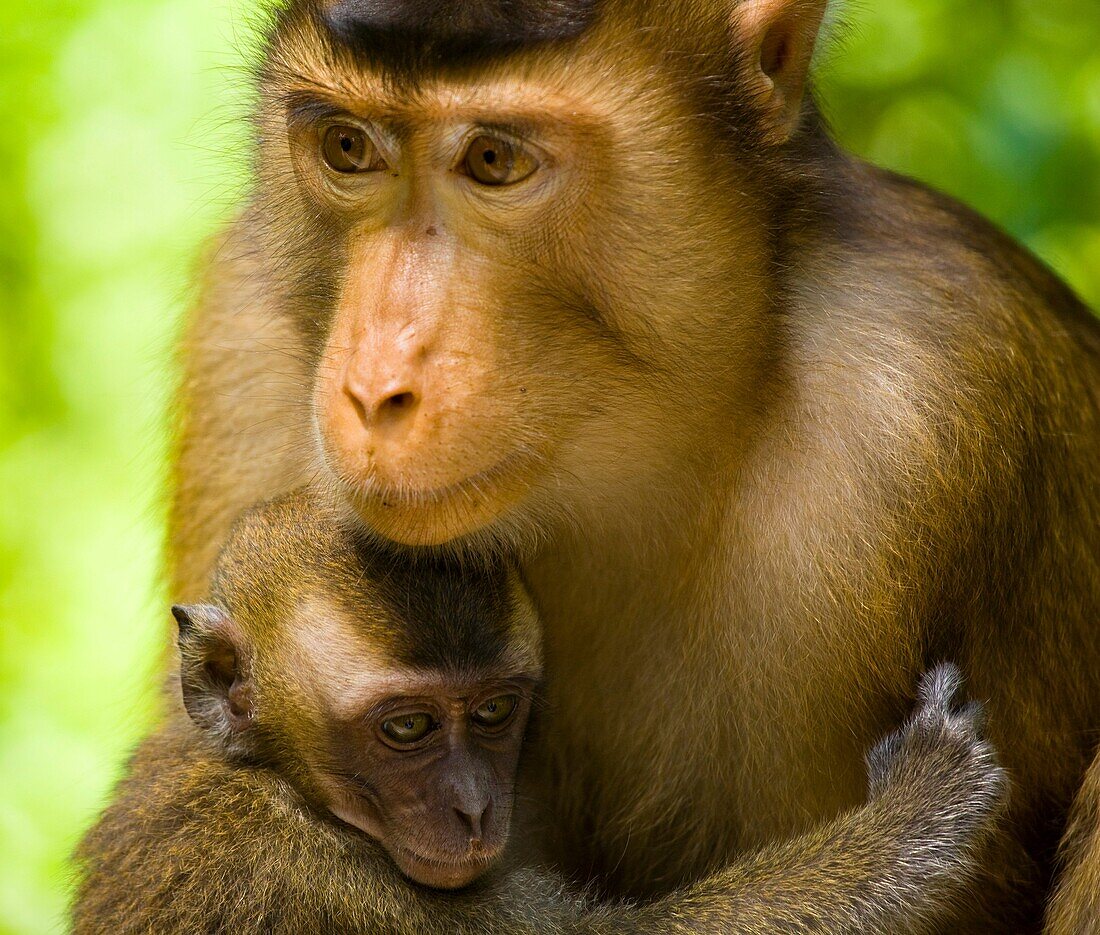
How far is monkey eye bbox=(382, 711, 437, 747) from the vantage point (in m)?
3.69

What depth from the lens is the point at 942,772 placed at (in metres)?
3.73

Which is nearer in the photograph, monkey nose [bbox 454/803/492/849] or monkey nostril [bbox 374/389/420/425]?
monkey nostril [bbox 374/389/420/425]

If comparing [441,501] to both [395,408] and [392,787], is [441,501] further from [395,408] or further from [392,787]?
[392,787]

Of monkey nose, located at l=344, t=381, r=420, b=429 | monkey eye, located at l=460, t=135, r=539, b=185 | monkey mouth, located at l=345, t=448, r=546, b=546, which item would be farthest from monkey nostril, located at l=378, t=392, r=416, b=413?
monkey eye, located at l=460, t=135, r=539, b=185

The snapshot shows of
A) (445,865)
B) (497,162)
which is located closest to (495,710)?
(445,865)

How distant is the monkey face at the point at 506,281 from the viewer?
3.23 meters

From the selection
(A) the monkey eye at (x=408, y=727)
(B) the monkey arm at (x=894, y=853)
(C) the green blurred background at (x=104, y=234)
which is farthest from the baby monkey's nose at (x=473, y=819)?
(C) the green blurred background at (x=104, y=234)

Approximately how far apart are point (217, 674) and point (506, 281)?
3.97 feet

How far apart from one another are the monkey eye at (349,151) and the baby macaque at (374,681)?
78 cm

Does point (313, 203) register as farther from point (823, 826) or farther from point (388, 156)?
point (823, 826)

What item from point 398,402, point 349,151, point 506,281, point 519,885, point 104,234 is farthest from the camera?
point 104,234

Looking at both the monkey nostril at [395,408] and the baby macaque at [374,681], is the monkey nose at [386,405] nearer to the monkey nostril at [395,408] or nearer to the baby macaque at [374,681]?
the monkey nostril at [395,408]

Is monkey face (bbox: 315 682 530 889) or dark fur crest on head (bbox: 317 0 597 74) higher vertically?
dark fur crest on head (bbox: 317 0 597 74)

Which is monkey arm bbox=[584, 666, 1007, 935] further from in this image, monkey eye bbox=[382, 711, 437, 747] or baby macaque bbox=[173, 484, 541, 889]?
monkey eye bbox=[382, 711, 437, 747]
